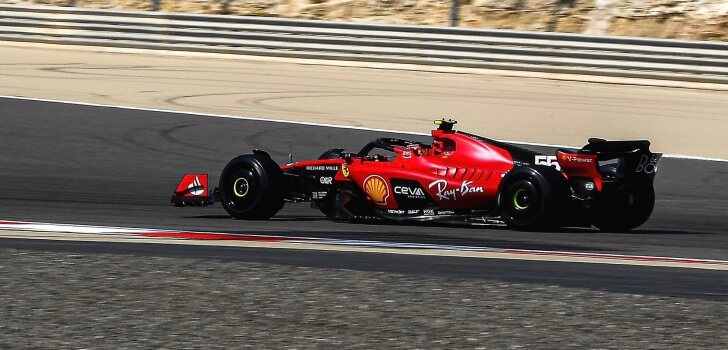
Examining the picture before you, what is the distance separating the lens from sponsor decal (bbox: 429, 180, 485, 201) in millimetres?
10141

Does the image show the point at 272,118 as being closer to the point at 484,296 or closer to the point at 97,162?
the point at 97,162

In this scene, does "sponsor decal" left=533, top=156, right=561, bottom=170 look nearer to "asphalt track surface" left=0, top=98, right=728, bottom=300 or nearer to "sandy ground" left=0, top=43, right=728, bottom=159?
"asphalt track surface" left=0, top=98, right=728, bottom=300

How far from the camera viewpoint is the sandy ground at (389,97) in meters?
17.1

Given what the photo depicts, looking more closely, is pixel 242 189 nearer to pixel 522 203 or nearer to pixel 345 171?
pixel 345 171

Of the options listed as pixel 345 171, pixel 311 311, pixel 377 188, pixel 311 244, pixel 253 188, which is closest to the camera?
pixel 311 311

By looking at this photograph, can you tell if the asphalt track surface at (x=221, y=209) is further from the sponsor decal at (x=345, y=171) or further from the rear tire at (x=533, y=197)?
the sponsor decal at (x=345, y=171)

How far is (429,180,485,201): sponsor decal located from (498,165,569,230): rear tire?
0.30m

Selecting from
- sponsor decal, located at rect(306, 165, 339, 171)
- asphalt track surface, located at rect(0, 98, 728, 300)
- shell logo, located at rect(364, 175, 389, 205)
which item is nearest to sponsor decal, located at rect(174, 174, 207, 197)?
asphalt track surface, located at rect(0, 98, 728, 300)

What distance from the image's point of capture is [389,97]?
1944cm

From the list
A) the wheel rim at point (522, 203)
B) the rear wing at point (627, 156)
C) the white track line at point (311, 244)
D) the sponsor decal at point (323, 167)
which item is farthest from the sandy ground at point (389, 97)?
the white track line at point (311, 244)

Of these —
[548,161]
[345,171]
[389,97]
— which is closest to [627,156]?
[548,161]

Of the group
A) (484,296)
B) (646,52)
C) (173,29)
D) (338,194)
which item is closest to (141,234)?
(338,194)

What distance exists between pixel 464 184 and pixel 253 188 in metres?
1.86

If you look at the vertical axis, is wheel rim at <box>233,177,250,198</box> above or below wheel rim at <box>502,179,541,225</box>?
above
